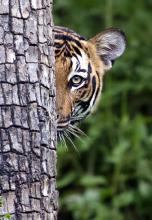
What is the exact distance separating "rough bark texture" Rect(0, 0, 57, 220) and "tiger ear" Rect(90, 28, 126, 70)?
241 cm

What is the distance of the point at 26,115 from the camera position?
5.52 meters

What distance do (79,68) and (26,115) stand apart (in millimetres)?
1960

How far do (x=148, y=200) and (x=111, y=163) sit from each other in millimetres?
468

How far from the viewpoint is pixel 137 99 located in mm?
11664

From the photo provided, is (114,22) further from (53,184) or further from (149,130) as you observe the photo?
(53,184)

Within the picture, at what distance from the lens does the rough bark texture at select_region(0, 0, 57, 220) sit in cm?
545

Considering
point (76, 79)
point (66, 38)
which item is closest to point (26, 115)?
point (76, 79)

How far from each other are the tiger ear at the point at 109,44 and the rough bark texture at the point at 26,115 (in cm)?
241

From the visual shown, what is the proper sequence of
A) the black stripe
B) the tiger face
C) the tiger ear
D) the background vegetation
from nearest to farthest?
the tiger face < the black stripe < the tiger ear < the background vegetation

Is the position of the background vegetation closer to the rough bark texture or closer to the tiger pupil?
the tiger pupil

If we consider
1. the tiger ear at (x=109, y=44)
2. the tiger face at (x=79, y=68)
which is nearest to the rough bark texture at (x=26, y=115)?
the tiger face at (x=79, y=68)

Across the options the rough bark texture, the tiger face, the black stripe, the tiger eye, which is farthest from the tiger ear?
the rough bark texture

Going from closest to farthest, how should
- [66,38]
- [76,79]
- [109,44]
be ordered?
[76,79], [66,38], [109,44]

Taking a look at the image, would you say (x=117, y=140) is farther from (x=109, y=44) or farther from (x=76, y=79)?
(x=76, y=79)
